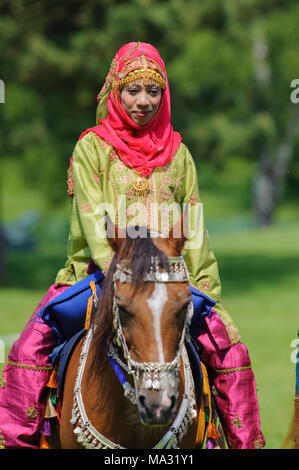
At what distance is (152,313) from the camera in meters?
2.91

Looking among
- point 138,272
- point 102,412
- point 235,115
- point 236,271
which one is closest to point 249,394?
point 102,412

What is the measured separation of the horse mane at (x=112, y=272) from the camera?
2973 mm

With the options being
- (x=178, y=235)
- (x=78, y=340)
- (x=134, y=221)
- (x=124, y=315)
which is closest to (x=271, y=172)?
(x=134, y=221)

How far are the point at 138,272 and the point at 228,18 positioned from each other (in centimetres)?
1644

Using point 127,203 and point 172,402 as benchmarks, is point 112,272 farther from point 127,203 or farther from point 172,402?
point 127,203

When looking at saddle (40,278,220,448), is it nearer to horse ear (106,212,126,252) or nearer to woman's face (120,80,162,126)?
horse ear (106,212,126,252)

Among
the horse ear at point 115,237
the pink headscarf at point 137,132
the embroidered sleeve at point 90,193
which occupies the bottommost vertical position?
the horse ear at point 115,237

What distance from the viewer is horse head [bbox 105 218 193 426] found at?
285 cm

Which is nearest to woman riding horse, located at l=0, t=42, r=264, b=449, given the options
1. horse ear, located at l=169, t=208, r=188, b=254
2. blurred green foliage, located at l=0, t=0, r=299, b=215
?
horse ear, located at l=169, t=208, r=188, b=254

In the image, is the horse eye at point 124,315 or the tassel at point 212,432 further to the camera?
the tassel at point 212,432

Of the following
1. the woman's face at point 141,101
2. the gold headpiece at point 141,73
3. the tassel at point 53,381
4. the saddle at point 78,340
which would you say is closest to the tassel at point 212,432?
the saddle at point 78,340

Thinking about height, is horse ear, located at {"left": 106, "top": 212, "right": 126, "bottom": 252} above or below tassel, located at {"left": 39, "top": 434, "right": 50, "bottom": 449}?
above

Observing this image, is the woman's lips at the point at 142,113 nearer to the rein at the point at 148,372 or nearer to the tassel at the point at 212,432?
the rein at the point at 148,372

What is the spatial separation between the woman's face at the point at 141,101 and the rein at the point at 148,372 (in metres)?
1.22
